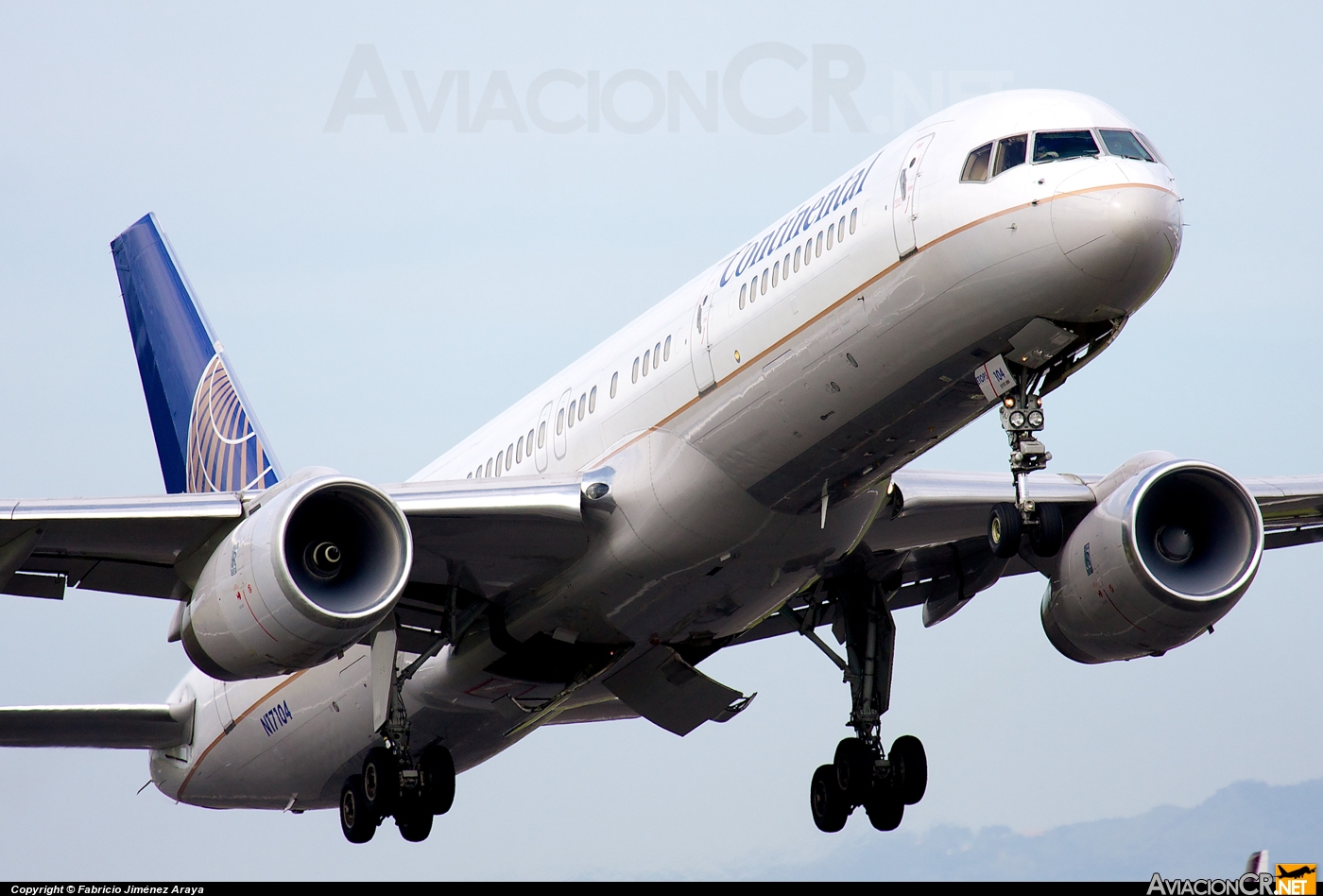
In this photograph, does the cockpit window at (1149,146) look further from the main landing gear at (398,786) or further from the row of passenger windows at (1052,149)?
the main landing gear at (398,786)

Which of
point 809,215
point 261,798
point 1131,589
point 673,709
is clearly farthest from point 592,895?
point 809,215

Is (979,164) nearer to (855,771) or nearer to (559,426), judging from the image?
(559,426)

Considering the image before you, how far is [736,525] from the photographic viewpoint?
19.5 m

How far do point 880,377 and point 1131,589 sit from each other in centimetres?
628

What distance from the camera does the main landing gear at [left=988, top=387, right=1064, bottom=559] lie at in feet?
56.3

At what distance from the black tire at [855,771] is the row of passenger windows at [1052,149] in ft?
32.1

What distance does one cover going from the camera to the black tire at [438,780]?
22.6 m

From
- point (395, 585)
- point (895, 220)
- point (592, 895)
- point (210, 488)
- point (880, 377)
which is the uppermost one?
point (210, 488)

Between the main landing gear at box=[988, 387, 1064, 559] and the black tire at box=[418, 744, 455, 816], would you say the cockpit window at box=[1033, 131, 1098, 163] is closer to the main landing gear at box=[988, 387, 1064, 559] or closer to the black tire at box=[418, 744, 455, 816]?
the main landing gear at box=[988, 387, 1064, 559]

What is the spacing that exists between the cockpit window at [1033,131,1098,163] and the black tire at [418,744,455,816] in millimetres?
11243

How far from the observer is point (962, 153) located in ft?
57.2

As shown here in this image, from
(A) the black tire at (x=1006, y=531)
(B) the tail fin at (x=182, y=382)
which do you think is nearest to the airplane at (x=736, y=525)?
(A) the black tire at (x=1006, y=531)

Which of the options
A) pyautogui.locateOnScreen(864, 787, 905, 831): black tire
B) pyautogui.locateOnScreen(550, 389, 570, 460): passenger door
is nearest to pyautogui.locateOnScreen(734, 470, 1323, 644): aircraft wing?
pyautogui.locateOnScreen(864, 787, 905, 831): black tire

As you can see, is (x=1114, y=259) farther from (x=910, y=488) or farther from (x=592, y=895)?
(x=592, y=895)
